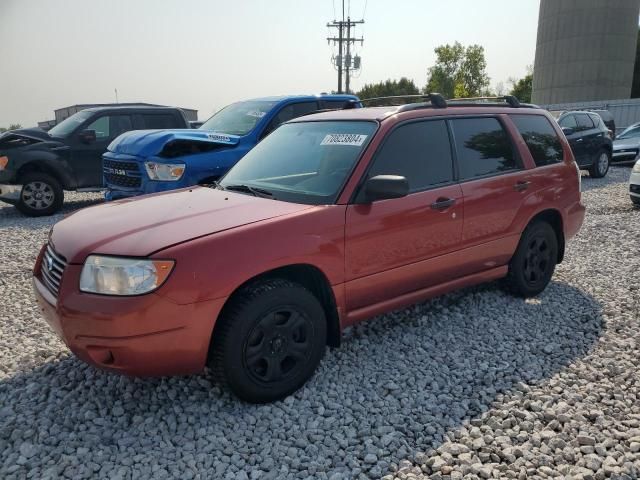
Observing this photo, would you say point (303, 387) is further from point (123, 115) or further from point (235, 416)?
point (123, 115)

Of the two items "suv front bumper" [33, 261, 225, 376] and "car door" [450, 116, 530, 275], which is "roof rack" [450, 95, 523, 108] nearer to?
"car door" [450, 116, 530, 275]

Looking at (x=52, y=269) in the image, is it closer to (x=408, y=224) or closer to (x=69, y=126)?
(x=408, y=224)

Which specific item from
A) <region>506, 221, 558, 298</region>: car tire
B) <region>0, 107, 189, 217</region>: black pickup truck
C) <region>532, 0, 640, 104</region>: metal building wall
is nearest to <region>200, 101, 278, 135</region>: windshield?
<region>0, 107, 189, 217</region>: black pickup truck

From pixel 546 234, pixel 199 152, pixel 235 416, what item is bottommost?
pixel 235 416

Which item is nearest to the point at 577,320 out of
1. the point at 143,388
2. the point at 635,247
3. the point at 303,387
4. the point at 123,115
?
the point at 303,387

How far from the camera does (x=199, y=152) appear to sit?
6.60 metres

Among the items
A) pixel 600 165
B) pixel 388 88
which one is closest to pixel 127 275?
pixel 600 165

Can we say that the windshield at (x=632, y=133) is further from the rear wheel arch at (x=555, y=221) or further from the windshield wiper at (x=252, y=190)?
the windshield wiper at (x=252, y=190)

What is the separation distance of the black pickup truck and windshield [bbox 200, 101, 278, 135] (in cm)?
260

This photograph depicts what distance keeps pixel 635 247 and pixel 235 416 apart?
5.82 metres

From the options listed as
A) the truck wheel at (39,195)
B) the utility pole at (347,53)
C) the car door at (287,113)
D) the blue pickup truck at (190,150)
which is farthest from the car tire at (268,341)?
the utility pole at (347,53)

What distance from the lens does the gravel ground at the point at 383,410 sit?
2514 millimetres

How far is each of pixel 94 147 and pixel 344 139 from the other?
7405mm

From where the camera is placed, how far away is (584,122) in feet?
43.9
